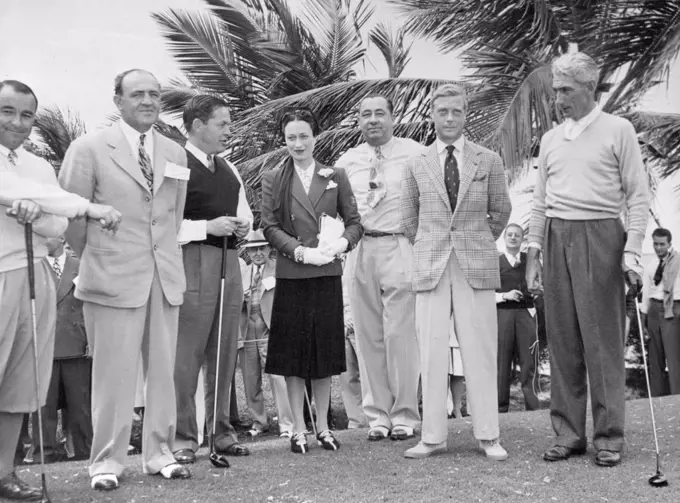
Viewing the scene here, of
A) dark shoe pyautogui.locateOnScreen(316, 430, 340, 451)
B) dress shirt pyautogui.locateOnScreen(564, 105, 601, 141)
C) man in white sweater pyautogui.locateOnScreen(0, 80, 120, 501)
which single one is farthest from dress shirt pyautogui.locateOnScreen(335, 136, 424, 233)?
man in white sweater pyautogui.locateOnScreen(0, 80, 120, 501)

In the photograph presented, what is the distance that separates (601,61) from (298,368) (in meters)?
8.26

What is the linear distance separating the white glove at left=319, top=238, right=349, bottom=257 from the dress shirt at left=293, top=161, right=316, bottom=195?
1.32ft

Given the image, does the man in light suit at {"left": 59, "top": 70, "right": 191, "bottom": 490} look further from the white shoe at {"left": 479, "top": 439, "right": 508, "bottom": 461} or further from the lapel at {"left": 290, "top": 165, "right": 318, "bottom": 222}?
the white shoe at {"left": 479, "top": 439, "right": 508, "bottom": 461}

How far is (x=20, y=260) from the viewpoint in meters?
3.82

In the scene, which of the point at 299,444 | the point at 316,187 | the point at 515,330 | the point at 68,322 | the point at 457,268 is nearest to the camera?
the point at 457,268

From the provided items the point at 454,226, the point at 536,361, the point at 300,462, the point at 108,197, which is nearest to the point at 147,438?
the point at 300,462

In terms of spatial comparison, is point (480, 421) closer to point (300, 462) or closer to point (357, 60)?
point (300, 462)

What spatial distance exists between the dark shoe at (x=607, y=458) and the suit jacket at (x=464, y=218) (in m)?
1.06

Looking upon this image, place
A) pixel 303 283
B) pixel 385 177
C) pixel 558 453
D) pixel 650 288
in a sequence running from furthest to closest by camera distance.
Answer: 1. pixel 650 288
2. pixel 385 177
3. pixel 303 283
4. pixel 558 453

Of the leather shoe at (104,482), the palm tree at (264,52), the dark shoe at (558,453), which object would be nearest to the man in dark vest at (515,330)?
the dark shoe at (558,453)

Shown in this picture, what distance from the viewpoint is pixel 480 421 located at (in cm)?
477

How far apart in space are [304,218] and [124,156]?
1.25m

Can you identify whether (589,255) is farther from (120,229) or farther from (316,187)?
(120,229)

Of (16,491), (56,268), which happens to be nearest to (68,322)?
(56,268)
